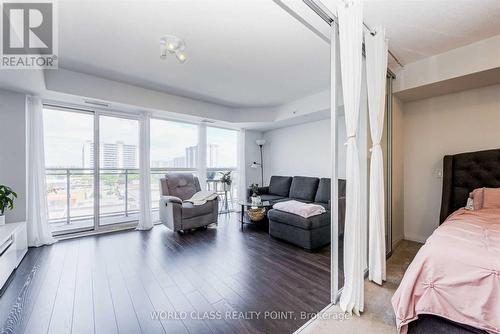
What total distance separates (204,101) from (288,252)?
3.23 meters

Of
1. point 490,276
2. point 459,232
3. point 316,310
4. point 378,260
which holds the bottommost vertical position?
point 316,310

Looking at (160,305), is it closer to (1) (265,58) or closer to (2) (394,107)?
(1) (265,58)

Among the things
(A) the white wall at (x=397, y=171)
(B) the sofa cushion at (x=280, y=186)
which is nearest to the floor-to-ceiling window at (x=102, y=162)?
(B) the sofa cushion at (x=280, y=186)

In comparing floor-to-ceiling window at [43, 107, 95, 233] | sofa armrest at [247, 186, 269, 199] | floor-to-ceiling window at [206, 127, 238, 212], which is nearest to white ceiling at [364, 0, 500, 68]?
sofa armrest at [247, 186, 269, 199]

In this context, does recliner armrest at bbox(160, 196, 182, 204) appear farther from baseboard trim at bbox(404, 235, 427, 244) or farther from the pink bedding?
baseboard trim at bbox(404, 235, 427, 244)

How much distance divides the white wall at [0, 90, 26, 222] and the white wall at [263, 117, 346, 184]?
459cm

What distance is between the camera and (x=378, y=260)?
202 centimetres

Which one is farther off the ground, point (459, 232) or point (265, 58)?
point (265, 58)

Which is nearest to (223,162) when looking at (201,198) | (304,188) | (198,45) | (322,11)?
(201,198)

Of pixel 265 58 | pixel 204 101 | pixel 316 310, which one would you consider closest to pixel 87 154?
pixel 204 101

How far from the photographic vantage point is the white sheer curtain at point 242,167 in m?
5.34

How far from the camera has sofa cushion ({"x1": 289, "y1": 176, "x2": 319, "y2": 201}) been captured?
13.8ft

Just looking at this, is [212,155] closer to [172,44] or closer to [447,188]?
[172,44]

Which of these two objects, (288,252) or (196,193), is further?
(196,193)
